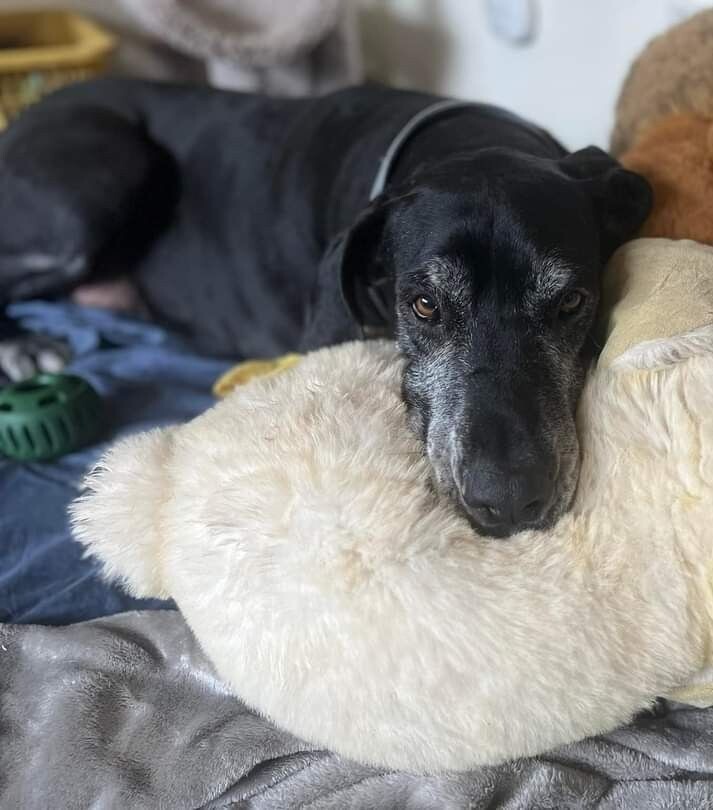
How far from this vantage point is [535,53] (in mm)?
2523

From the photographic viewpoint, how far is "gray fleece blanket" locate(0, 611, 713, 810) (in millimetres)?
983

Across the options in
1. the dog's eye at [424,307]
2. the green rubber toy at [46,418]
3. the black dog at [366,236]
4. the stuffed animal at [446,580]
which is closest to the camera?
the stuffed animal at [446,580]

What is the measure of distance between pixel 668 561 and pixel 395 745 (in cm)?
33

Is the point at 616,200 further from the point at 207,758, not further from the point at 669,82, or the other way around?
the point at 207,758

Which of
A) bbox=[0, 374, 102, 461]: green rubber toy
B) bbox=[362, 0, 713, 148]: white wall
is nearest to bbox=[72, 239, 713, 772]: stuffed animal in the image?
bbox=[0, 374, 102, 461]: green rubber toy

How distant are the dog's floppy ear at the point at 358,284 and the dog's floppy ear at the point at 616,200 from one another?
0.96 feet

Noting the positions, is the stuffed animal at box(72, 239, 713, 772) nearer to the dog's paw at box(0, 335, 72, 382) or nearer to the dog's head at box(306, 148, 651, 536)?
the dog's head at box(306, 148, 651, 536)

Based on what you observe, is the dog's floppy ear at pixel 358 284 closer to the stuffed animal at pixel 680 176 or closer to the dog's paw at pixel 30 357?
the stuffed animal at pixel 680 176

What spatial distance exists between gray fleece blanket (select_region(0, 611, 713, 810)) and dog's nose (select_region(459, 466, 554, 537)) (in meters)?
0.27

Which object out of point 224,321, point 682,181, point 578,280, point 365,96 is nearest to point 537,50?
point 365,96

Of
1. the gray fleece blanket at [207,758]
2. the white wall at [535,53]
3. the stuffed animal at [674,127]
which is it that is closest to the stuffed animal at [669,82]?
the stuffed animal at [674,127]

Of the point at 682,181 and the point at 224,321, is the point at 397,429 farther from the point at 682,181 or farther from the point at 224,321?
the point at 224,321

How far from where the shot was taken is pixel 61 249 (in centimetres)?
207

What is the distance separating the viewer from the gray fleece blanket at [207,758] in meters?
0.98
